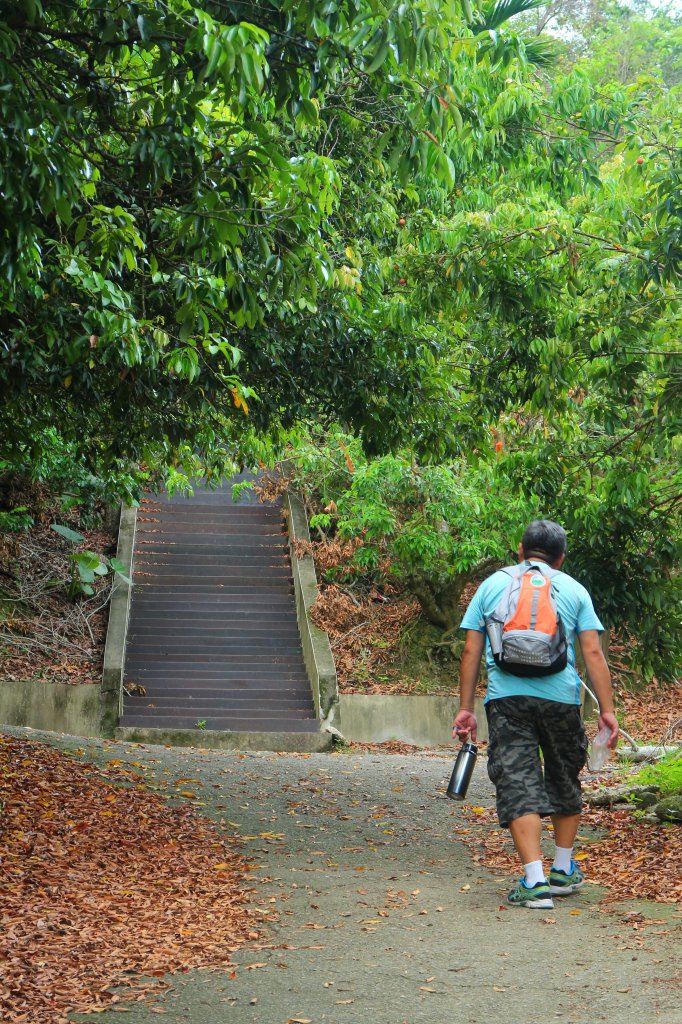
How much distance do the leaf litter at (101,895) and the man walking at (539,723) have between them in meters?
1.35

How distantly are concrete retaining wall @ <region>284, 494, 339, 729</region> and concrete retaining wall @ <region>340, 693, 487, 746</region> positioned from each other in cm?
44

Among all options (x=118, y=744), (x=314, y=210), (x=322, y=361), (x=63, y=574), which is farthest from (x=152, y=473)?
(x=314, y=210)

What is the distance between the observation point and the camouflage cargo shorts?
5.13 metres

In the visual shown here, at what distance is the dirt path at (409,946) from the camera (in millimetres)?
3662

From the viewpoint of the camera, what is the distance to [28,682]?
15305mm

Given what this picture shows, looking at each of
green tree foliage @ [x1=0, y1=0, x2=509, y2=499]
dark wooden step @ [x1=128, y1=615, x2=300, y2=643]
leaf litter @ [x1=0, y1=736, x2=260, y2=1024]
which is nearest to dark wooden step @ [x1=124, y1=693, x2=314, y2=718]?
dark wooden step @ [x1=128, y1=615, x2=300, y2=643]

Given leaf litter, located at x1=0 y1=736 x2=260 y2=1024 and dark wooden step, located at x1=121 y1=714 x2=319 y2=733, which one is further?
dark wooden step, located at x1=121 y1=714 x2=319 y2=733

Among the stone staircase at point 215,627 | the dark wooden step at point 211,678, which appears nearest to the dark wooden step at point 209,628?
the stone staircase at point 215,627

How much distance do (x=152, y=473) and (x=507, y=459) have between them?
820 cm

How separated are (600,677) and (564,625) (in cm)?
31

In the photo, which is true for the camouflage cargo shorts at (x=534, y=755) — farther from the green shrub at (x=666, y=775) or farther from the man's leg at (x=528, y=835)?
the green shrub at (x=666, y=775)

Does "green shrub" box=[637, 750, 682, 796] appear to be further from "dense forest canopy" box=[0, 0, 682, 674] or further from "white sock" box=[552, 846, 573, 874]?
"white sock" box=[552, 846, 573, 874]

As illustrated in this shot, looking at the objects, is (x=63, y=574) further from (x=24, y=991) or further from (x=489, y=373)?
(x=24, y=991)

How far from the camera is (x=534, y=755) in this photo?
5.23 meters
